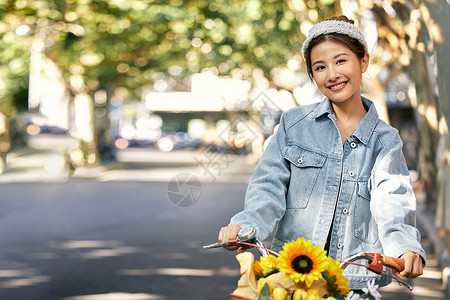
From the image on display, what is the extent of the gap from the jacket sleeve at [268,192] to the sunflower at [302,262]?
43cm

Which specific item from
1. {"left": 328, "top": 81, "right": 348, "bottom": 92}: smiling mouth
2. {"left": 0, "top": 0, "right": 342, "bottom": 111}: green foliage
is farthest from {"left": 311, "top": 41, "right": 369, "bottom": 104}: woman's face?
{"left": 0, "top": 0, "right": 342, "bottom": 111}: green foliage

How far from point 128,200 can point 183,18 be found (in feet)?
19.4

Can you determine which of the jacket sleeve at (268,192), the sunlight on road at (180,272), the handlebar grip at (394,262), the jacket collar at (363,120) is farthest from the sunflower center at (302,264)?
the sunlight on road at (180,272)

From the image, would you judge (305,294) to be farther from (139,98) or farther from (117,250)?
(139,98)

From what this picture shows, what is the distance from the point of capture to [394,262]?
2.29 meters

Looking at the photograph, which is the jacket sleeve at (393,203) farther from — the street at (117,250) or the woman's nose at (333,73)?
the street at (117,250)

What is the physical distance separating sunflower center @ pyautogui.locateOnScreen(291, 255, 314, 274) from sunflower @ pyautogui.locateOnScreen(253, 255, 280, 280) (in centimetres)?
12

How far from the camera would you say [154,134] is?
7312 cm

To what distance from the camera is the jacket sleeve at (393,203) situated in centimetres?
242

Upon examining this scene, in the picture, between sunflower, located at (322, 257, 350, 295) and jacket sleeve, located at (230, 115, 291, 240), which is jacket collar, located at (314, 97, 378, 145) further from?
sunflower, located at (322, 257, 350, 295)

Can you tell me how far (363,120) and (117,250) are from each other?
23.0 feet

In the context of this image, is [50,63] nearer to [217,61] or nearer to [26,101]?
[217,61]

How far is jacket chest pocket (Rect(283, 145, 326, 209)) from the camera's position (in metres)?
2.69

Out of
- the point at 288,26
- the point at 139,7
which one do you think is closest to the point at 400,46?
the point at 288,26
